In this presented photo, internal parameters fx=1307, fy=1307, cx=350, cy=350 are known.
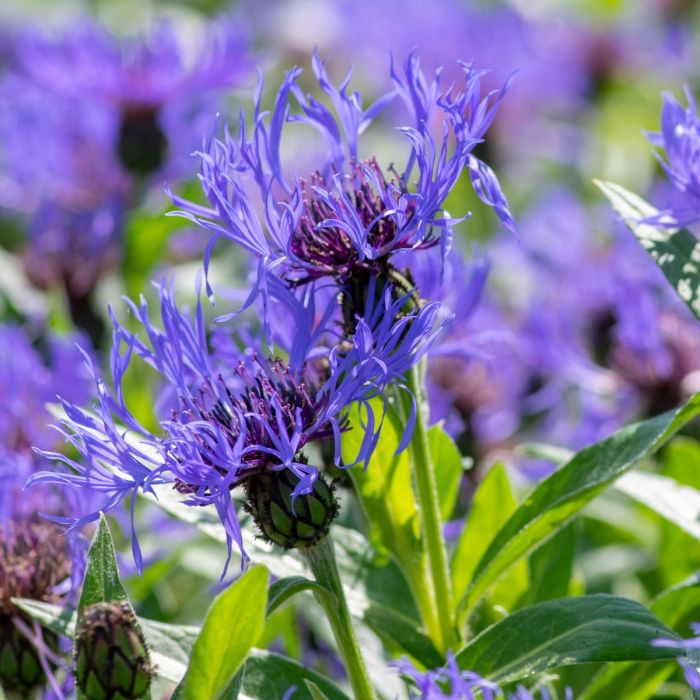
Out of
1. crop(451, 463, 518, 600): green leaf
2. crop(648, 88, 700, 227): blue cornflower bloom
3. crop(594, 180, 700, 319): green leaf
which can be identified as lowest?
crop(451, 463, 518, 600): green leaf

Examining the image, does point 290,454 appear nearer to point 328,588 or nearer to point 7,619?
point 328,588

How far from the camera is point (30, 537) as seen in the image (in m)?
1.06

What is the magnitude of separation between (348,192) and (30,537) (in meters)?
0.39

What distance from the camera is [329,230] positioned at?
0.88 metres

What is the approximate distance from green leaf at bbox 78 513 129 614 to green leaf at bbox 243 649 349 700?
112mm

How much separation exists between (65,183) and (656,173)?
0.99 m

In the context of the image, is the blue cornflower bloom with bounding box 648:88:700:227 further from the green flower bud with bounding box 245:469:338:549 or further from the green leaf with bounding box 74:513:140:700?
the green leaf with bounding box 74:513:140:700

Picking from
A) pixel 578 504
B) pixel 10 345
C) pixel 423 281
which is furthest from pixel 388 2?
pixel 578 504

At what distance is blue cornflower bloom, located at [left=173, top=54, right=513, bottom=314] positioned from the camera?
80cm

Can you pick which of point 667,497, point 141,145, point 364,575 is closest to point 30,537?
point 364,575

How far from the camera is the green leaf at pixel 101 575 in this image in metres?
0.78

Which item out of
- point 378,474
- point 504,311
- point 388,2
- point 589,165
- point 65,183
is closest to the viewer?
point 378,474

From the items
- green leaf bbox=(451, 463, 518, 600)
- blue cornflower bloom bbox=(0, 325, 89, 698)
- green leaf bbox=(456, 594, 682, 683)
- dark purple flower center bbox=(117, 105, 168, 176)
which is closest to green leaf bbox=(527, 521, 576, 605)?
green leaf bbox=(451, 463, 518, 600)

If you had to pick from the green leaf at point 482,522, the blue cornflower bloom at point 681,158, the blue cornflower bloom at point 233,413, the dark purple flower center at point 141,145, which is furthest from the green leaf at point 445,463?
the dark purple flower center at point 141,145
